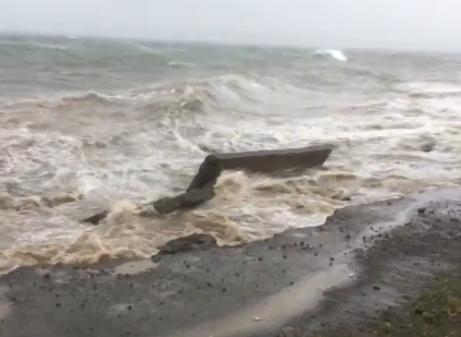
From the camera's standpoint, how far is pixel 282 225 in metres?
7.70

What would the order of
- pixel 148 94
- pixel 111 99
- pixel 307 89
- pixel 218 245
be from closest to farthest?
pixel 218 245 → pixel 111 99 → pixel 148 94 → pixel 307 89

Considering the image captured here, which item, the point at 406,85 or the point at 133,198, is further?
the point at 406,85

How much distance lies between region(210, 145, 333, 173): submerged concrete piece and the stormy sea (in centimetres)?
21

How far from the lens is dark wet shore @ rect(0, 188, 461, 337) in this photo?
507cm

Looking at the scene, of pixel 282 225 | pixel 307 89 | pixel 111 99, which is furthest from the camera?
pixel 307 89

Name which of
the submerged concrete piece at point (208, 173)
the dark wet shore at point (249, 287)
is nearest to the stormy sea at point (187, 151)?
the submerged concrete piece at point (208, 173)

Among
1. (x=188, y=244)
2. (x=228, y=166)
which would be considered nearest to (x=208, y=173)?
(x=228, y=166)

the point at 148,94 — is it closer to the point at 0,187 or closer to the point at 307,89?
the point at 307,89

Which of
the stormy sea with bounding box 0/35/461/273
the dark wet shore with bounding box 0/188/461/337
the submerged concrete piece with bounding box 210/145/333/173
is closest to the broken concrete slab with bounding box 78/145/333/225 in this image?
the submerged concrete piece with bounding box 210/145/333/173

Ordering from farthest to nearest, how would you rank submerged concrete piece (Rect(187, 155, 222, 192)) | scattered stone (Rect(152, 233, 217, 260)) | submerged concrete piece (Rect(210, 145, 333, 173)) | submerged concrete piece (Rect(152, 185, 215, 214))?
submerged concrete piece (Rect(210, 145, 333, 173)) → submerged concrete piece (Rect(187, 155, 222, 192)) → submerged concrete piece (Rect(152, 185, 215, 214)) → scattered stone (Rect(152, 233, 217, 260))

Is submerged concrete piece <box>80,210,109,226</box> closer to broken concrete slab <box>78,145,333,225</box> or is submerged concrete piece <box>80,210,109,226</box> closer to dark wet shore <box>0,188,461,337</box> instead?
broken concrete slab <box>78,145,333,225</box>

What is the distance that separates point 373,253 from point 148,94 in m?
14.4

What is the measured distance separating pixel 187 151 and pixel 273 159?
265cm

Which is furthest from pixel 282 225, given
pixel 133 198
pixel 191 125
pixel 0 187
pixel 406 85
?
pixel 406 85
